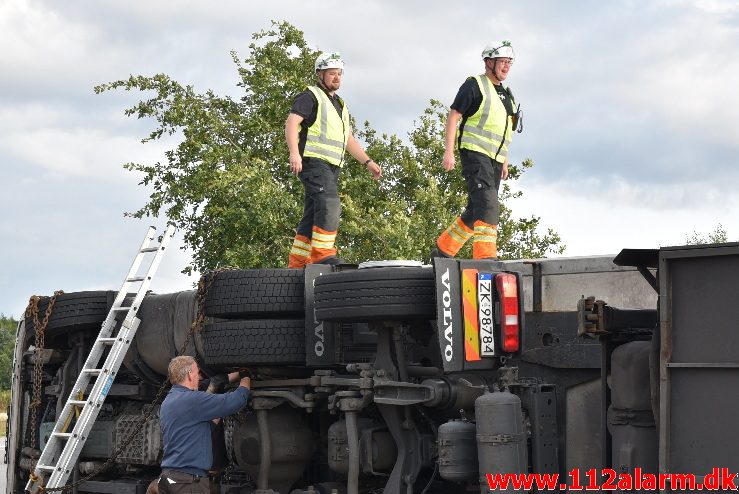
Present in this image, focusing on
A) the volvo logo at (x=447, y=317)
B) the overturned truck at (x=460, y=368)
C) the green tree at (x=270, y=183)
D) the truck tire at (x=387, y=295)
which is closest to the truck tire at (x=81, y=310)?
the overturned truck at (x=460, y=368)

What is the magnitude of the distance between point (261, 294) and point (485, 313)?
1.44m

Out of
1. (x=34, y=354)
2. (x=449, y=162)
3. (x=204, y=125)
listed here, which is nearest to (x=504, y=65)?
(x=449, y=162)

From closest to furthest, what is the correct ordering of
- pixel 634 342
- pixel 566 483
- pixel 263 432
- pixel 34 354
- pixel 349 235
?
pixel 634 342, pixel 566 483, pixel 263 432, pixel 34 354, pixel 349 235

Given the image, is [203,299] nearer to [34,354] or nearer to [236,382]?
[236,382]

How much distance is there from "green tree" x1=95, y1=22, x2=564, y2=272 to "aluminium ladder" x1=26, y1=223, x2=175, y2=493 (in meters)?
10.9

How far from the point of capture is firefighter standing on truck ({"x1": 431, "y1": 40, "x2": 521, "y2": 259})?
811 centimetres

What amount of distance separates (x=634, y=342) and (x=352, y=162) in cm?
1657

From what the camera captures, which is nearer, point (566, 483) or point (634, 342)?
point (634, 342)

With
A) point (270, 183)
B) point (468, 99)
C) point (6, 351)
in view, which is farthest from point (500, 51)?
point (6, 351)

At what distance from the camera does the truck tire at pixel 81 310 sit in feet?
28.3

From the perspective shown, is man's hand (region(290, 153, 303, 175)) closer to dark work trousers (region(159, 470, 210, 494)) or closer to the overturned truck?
the overturned truck

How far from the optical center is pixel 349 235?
21.1 metres

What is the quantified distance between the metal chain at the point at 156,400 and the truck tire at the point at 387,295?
1107 mm

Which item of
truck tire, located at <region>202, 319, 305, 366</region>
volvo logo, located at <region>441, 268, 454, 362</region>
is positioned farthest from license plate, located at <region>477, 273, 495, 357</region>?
truck tire, located at <region>202, 319, 305, 366</region>
